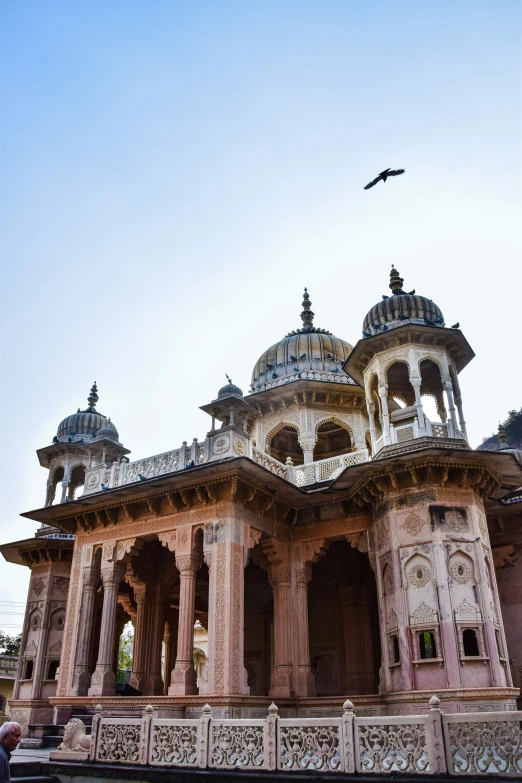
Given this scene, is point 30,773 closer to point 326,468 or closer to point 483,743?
point 483,743

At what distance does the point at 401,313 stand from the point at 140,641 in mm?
11061

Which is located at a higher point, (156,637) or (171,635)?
(171,635)

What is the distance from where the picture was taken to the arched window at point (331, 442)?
21.8m

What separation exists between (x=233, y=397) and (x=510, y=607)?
8493 mm

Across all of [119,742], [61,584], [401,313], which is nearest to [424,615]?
[119,742]

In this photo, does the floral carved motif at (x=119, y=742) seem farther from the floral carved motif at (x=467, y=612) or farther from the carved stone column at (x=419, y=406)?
the carved stone column at (x=419, y=406)

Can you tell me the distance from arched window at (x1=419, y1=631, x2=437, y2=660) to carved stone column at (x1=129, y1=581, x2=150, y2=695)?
811cm

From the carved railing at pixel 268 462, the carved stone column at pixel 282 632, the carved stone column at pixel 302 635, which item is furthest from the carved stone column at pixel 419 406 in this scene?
the carved stone column at pixel 282 632

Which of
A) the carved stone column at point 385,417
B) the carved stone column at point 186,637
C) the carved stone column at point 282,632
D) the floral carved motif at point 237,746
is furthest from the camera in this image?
the carved stone column at point 385,417

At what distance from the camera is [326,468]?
53.3ft

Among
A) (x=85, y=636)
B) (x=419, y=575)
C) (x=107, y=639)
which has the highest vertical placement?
(x=419, y=575)

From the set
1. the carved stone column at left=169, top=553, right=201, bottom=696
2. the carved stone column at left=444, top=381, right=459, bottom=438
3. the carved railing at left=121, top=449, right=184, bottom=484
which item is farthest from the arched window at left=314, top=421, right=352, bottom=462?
the carved stone column at left=169, top=553, right=201, bottom=696

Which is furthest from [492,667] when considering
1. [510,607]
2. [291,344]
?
[291,344]

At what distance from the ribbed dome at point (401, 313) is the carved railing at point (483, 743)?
9.41 metres
